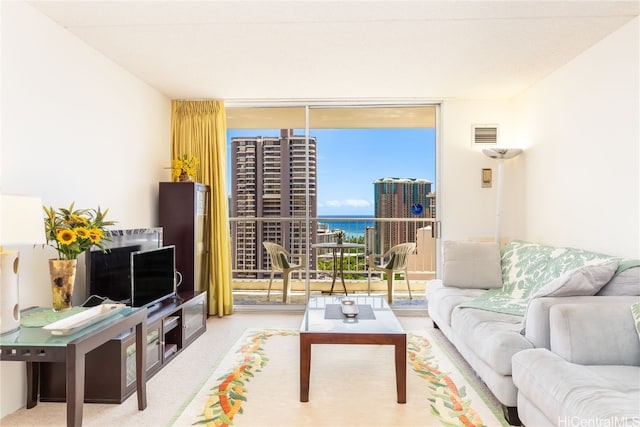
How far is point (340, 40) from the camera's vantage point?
10.3 ft

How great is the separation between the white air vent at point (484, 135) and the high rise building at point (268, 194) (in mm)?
1945

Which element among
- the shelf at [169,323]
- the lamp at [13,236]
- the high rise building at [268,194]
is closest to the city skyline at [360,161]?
the high rise building at [268,194]

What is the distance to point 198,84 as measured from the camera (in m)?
4.26

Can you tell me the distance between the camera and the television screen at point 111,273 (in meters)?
2.95

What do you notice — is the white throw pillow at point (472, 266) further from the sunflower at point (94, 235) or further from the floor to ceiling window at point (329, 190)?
the sunflower at point (94, 235)

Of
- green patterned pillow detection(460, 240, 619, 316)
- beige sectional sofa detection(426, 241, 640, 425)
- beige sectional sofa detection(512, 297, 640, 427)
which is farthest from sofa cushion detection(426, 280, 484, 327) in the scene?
beige sectional sofa detection(512, 297, 640, 427)

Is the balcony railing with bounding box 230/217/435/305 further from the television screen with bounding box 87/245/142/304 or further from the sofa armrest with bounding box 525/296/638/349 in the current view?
the sofa armrest with bounding box 525/296/638/349

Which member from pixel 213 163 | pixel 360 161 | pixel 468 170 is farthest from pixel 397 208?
pixel 213 163

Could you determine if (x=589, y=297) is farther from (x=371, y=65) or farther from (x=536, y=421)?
(x=371, y=65)

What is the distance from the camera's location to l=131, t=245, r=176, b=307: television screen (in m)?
3.20

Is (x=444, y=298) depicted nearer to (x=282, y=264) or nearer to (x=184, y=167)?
(x=282, y=264)

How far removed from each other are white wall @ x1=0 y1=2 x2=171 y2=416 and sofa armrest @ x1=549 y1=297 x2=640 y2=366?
305cm

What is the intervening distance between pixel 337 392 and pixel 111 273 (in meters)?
1.87

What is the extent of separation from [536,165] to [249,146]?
349 cm
